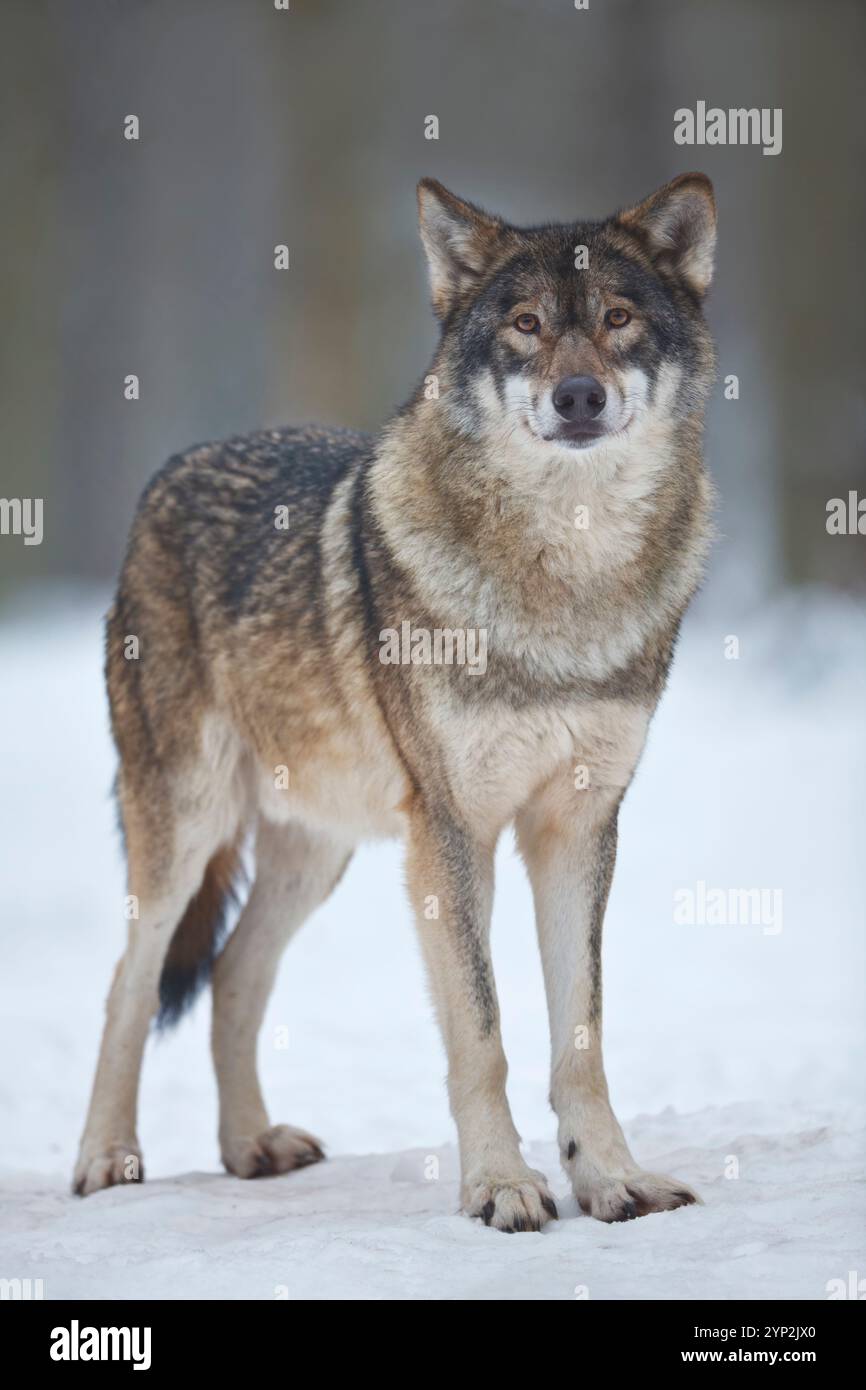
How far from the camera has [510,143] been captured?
838cm

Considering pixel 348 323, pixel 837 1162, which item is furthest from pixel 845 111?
pixel 837 1162

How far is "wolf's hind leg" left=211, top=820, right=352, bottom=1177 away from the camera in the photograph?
154 inches

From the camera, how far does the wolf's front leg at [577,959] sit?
9.90ft

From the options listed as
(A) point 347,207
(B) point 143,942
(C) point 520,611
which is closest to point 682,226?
(C) point 520,611

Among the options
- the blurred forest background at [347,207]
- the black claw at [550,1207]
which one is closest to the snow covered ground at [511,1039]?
the black claw at [550,1207]

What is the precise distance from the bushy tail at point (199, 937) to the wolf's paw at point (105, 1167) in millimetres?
378

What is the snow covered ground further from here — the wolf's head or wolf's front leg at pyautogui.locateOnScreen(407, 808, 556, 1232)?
the wolf's head

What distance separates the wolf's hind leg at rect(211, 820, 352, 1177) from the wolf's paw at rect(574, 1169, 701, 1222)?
45.8 inches

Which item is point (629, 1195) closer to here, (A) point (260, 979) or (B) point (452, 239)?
(A) point (260, 979)

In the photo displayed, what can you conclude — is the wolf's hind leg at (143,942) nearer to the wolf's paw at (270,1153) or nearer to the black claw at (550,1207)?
the wolf's paw at (270,1153)

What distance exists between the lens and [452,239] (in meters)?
3.23

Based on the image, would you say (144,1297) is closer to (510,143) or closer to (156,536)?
(156,536)

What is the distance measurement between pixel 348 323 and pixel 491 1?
2923 mm

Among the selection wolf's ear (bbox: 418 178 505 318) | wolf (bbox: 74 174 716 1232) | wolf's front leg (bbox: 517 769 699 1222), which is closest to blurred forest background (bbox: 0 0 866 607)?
wolf's ear (bbox: 418 178 505 318)
